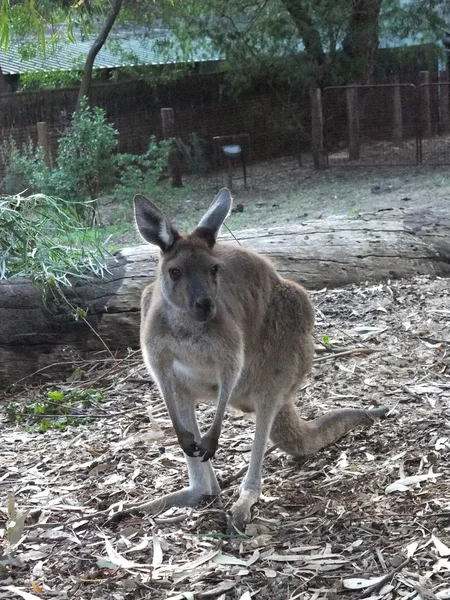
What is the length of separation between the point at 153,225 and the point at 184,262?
0.63ft

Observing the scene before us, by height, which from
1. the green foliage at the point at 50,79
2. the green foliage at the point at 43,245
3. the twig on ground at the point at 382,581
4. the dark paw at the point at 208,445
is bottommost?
the twig on ground at the point at 382,581

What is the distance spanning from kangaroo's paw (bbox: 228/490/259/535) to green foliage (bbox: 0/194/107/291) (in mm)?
2419

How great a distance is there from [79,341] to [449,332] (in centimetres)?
227

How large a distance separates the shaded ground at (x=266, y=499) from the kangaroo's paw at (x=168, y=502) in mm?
43

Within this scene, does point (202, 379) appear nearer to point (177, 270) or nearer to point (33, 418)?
point (177, 270)

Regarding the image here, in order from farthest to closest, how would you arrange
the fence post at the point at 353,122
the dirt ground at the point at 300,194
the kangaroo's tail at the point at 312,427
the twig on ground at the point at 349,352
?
the fence post at the point at 353,122
the dirt ground at the point at 300,194
the twig on ground at the point at 349,352
the kangaroo's tail at the point at 312,427

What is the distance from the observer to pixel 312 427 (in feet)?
12.9

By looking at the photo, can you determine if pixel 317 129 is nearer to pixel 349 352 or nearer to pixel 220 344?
pixel 349 352

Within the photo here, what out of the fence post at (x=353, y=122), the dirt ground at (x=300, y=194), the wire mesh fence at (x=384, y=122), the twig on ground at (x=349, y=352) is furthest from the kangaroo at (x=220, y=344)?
the fence post at (x=353, y=122)

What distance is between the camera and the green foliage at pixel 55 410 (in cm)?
484

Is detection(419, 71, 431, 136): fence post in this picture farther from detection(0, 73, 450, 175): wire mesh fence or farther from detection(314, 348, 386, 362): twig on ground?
detection(314, 348, 386, 362): twig on ground

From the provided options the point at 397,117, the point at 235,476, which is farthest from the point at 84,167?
the point at 235,476

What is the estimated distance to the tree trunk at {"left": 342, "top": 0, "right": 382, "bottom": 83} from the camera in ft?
42.4

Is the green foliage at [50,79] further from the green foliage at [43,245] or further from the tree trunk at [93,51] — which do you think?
the green foliage at [43,245]
